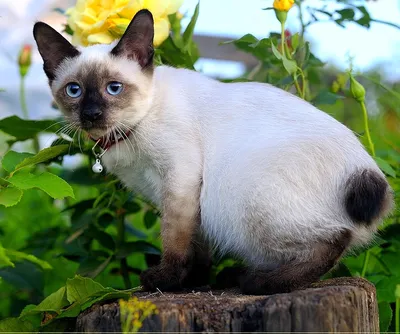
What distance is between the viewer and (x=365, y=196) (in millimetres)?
1689

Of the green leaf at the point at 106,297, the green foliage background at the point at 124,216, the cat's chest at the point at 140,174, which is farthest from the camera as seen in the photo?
the green foliage background at the point at 124,216

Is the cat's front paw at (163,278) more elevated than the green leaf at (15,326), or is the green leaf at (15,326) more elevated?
the cat's front paw at (163,278)

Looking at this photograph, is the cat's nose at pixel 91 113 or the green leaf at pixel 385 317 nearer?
the cat's nose at pixel 91 113

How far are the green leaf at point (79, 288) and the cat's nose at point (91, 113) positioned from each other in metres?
0.46

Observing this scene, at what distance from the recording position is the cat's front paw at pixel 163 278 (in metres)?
1.84

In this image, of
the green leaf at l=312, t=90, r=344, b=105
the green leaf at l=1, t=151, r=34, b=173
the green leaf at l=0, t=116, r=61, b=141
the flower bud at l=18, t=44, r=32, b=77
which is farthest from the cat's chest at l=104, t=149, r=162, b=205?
the flower bud at l=18, t=44, r=32, b=77

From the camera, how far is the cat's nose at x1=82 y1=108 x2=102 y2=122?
186 cm

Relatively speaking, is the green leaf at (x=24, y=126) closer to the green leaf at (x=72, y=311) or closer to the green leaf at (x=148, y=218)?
the green leaf at (x=148, y=218)

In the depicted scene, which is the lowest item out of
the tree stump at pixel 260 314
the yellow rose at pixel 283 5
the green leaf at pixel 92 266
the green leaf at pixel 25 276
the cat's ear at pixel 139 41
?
the green leaf at pixel 25 276

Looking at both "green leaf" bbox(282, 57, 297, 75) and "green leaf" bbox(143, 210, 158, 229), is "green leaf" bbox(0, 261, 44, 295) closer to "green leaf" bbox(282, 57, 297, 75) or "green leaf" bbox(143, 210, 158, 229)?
"green leaf" bbox(143, 210, 158, 229)

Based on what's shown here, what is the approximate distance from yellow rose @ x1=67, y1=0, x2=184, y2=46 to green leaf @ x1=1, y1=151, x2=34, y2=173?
528mm

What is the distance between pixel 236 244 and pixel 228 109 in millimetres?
391

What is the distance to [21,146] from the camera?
10.9ft

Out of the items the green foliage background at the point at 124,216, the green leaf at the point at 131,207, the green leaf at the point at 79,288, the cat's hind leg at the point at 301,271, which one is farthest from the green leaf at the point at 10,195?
the green leaf at the point at 131,207
